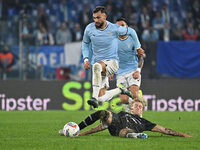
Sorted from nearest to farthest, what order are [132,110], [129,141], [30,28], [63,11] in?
[129,141] < [132,110] < [30,28] < [63,11]

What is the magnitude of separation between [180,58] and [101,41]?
375 inches

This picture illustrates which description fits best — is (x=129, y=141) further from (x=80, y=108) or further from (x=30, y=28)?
(x=30, y=28)

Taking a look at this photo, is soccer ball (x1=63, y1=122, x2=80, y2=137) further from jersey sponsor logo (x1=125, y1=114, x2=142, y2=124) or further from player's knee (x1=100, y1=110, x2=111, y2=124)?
jersey sponsor logo (x1=125, y1=114, x2=142, y2=124)

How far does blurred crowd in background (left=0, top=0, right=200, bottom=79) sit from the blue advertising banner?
0.86m

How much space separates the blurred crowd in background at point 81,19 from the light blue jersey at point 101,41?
8.40m

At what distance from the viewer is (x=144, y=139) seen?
29.5 feet

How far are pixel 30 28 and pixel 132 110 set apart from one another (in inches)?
474

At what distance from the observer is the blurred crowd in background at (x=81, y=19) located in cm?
2086

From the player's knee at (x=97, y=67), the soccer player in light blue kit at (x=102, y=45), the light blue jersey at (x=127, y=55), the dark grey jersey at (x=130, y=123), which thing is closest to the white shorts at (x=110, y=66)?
the soccer player in light blue kit at (x=102, y=45)

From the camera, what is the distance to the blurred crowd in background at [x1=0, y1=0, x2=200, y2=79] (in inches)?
821

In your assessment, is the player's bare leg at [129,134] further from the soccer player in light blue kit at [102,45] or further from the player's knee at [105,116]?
the soccer player in light blue kit at [102,45]

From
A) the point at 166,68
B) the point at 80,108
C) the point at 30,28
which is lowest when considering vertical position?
the point at 80,108

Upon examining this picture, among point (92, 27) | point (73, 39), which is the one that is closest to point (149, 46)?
point (73, 39)

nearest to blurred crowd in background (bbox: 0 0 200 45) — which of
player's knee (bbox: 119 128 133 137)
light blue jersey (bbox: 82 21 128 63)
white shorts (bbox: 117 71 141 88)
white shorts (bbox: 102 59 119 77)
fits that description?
white shorts (bbox: 117 71 141 88)
